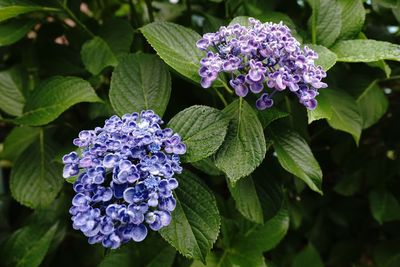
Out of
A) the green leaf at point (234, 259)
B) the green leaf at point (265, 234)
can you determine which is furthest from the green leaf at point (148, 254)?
the green leaf at point (265, 234)

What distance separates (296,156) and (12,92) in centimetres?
84

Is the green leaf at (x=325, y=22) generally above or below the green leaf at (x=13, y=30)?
above

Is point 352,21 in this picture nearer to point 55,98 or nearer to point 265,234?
point 265,234

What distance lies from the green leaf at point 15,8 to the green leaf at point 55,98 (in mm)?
182

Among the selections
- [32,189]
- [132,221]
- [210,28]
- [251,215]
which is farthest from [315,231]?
[132,221]

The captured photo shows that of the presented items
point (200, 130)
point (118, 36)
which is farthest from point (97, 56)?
point (200, 130)

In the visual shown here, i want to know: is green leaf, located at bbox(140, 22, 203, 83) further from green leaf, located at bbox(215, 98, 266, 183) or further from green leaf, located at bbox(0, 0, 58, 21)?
green leaf, located at bbox(0, 0, 58, 21)

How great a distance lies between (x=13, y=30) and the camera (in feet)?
4.61

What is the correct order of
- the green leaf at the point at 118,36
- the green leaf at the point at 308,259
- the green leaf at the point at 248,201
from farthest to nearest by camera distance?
the green leaf at the point at 308,259 < the green leaf at the point at 118,36 < the green leaf at the point at 248,201

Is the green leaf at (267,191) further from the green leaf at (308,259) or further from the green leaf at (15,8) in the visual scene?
the green leaf at (15,8)

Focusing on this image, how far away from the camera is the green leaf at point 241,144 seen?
39.3 inches

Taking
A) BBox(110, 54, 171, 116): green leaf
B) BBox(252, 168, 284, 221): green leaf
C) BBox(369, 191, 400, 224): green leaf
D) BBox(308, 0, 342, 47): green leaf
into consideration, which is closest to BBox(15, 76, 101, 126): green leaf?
BBox(110, 54, 171, 116): green leaf

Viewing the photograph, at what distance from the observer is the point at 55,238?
1.50 meters

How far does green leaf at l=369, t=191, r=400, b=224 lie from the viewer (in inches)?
64.3
